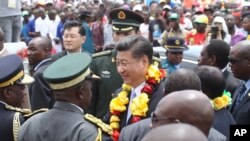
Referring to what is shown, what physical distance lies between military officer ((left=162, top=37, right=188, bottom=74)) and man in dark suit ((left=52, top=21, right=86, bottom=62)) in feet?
5.11

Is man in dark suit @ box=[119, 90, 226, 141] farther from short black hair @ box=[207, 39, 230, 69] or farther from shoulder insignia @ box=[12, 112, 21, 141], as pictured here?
short black hair @ box=[207, 39, 230, 69]

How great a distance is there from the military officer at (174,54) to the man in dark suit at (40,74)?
1.99 meters

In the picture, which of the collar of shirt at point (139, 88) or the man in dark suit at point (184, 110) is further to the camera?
the collar of shirt at point (139, 88)

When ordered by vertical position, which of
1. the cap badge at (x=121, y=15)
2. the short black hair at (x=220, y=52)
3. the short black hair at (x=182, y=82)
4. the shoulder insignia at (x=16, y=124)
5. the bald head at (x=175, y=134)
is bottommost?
the shoulder insignia at (x=16, y=124)

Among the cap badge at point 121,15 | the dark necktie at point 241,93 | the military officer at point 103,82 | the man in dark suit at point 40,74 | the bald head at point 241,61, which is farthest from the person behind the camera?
the cap badge at point 121,15

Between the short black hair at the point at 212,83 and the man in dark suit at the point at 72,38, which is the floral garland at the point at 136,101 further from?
the man in dark suit at the point at 72,38

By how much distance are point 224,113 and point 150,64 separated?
0.81 meters

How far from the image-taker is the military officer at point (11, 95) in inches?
184

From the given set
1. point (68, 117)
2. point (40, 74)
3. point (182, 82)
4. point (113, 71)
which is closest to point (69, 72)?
point (68, 117)

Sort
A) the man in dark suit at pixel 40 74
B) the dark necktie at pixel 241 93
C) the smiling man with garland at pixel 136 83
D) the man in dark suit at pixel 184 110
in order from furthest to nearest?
1. the man in dark suit at pixel 40 74
2. the dark necktie at pixel 241 93
3. the smiling man with garland at pixel 136 83
4. the man in dark suit at pixel 184 110

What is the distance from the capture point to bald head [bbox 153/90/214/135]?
11.0 ft

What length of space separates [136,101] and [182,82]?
90 cm

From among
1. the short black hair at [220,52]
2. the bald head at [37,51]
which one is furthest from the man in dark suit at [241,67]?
the bald head at [37,51]

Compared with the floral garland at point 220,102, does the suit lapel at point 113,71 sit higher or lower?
lower
